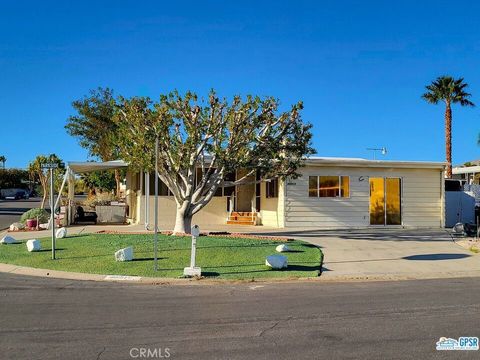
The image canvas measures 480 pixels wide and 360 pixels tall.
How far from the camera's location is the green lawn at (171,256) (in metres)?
11.9

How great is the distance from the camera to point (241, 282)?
10977mm

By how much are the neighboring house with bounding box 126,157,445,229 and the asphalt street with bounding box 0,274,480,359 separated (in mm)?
11978

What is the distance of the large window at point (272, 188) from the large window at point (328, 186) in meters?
1.56

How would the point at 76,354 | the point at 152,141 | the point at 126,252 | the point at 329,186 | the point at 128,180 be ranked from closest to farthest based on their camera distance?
1. the point at 76,354
2. the point at 126,252
3. the point at 152,141
4. the point at 329,186
5. the point at 128,180

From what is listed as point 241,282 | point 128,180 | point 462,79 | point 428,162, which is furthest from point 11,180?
point 241,282

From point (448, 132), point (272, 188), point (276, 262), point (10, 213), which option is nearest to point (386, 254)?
point (276, 262)

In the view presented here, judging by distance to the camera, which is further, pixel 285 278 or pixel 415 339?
pixel 285 278

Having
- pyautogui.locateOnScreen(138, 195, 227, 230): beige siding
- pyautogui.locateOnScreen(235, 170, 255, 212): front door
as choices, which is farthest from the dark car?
pyautogui.locateOnScreen(235, 170, 255, 212): front door

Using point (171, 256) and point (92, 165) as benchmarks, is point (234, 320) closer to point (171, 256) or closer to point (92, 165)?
point (171, 256)

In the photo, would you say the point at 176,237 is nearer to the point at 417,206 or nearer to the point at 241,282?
the point at 241,282

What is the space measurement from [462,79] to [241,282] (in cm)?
3314

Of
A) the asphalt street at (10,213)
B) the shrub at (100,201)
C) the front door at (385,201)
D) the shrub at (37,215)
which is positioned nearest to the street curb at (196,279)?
the shrub at (37,215)

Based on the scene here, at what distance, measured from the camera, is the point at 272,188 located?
→ 24.2m

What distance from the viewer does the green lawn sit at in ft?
39.2
